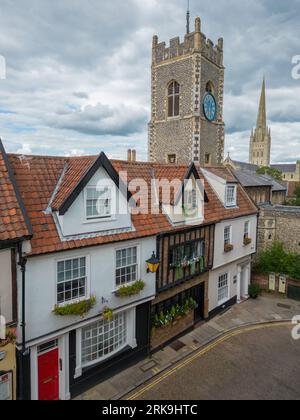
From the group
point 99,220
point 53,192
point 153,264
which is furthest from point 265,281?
point 53,192

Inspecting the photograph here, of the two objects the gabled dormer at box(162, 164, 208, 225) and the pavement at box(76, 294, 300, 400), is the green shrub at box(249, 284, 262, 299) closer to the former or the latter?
the pavement at box(76, 294, 300, 400)

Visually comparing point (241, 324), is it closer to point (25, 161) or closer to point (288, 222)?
point (288, 222)

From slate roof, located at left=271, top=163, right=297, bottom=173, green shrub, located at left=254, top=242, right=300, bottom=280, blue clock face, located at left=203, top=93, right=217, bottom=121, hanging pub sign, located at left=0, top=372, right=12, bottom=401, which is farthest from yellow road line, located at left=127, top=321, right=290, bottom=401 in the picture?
slate roof, located at left=271, top=163, right=297, bottom=173

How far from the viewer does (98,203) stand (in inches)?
388

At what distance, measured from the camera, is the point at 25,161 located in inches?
393

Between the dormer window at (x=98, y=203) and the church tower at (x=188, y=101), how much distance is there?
12.5 metres

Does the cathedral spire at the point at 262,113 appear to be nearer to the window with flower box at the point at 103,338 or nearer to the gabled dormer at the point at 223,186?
the gabled dormer at the point at 223,186

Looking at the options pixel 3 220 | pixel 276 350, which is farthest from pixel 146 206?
pixel 276 350

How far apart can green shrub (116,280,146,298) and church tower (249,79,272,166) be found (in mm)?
125875

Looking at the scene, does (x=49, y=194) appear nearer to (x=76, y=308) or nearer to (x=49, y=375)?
(x=76, y=308)

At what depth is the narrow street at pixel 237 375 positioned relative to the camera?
1049 cm

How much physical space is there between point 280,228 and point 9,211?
2321cm

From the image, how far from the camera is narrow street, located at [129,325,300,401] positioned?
34.4 ft
